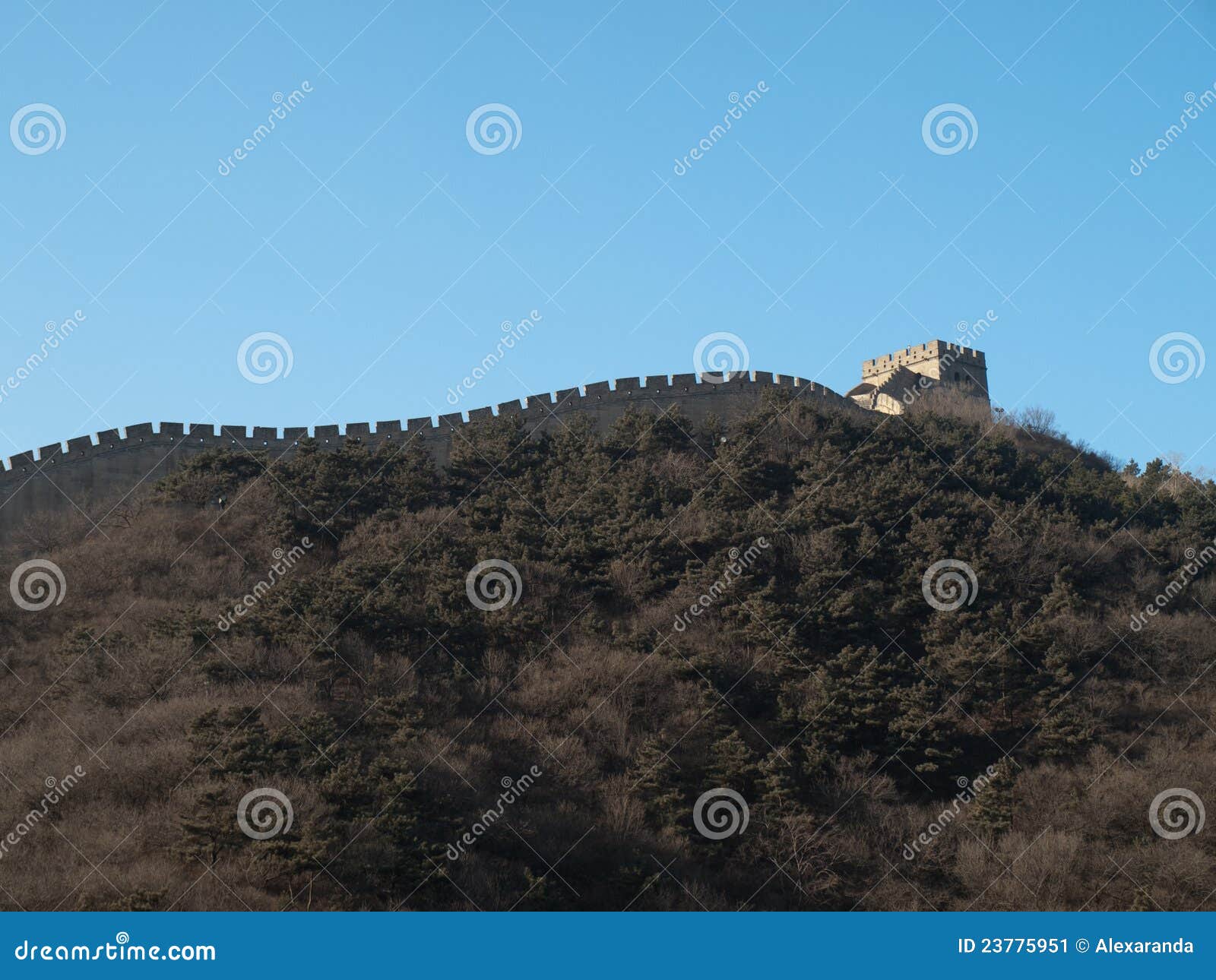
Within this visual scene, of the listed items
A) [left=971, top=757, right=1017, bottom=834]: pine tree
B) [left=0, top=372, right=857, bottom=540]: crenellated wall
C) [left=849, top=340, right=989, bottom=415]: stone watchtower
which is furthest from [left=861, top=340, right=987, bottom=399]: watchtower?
[left=971, top=757, right=1017, bottom=834]: pine tree

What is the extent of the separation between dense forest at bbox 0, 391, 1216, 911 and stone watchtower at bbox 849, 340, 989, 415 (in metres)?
6.78

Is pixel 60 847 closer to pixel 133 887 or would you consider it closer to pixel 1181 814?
pixel 133 887

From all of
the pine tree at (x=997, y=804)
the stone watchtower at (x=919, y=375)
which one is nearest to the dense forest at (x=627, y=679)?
the pine tree at (x=997, y=804)

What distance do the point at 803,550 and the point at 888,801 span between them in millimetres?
6936

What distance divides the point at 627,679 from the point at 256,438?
46.0ft

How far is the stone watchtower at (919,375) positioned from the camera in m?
43.2

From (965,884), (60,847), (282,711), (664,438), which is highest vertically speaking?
(664,438)

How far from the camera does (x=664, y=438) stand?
113ft

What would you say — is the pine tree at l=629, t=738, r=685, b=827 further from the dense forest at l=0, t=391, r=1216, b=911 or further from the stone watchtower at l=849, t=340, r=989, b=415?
the stone watchtower at l=849, t=340, r=989, b=415

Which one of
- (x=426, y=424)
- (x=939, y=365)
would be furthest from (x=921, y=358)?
(x=426, y=424)

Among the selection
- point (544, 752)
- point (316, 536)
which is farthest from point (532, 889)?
point (316, 536)

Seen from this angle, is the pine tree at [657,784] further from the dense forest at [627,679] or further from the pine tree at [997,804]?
the pine tree at [997,804]

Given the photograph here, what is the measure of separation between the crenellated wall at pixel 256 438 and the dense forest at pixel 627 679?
0.92 metres

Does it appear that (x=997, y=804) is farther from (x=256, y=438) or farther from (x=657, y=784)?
(x=256, y=438)
